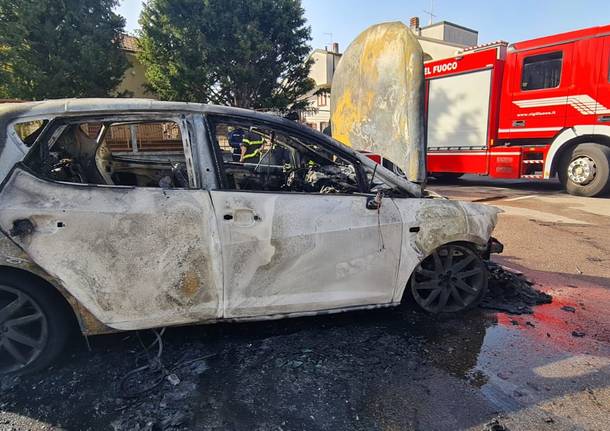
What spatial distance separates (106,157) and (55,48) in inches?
573

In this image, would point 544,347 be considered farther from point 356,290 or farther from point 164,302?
point 164,302

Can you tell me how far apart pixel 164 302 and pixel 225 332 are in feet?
2.19

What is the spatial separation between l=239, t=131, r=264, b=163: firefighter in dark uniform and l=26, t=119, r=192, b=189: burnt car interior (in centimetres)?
74


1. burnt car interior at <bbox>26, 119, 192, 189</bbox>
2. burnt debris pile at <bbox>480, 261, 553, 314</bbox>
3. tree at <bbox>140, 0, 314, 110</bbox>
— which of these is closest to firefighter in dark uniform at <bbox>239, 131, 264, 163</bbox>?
burnt car interior at <bbox>26, 119, 192, 189</bbox>

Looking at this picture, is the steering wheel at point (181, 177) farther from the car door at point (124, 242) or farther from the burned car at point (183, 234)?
the car door at point (124, 242)

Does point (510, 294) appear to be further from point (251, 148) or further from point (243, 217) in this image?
point (251, 148)

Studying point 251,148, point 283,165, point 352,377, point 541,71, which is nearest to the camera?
point 352,377

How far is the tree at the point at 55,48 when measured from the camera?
46.3 ft

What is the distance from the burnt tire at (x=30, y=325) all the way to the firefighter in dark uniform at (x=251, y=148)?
2.01 metres

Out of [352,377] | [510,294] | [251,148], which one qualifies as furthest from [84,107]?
[510,294]

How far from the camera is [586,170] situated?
338 inches

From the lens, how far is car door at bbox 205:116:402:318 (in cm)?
251

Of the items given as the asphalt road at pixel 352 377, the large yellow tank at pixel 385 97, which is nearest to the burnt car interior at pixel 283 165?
the asphalt road at pixel 352 377

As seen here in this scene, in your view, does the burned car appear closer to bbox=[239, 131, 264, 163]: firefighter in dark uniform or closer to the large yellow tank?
bbox=[239, 131, 264, 163]: firefighter in dark uniform
